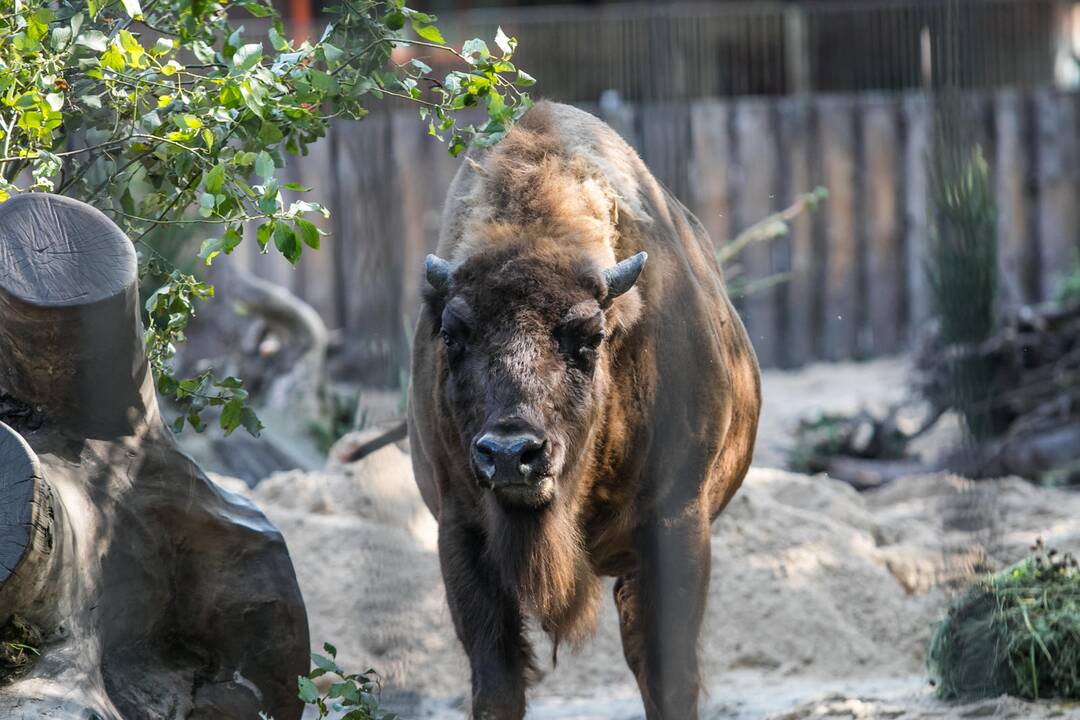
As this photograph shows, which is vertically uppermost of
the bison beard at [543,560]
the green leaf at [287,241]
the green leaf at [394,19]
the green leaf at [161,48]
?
the green leaf at [394,19]

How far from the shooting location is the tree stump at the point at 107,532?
3.12m

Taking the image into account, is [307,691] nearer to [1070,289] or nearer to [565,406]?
[565,406]

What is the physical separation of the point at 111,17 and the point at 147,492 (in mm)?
1506

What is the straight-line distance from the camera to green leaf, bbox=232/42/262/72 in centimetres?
343

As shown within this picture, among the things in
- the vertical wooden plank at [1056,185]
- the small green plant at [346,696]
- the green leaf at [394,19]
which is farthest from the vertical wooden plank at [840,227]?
the small green plant at [346,696]

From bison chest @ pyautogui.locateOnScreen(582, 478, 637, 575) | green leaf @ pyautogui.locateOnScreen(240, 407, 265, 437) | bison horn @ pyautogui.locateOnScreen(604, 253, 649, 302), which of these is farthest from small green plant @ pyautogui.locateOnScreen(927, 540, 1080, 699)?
green leaf @ pyautogui.locateOnScreen(240, 407, 265, 437)

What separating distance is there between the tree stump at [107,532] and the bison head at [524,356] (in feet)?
2.52

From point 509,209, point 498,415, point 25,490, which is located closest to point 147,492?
point 25,490

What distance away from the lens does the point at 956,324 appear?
3.63 meters

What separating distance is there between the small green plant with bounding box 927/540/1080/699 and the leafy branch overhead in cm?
233

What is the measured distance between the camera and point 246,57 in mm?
3447

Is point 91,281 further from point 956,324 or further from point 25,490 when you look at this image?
point 956,324

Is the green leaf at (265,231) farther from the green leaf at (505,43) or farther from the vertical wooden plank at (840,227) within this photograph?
the vertical wooden plank at (840,227)

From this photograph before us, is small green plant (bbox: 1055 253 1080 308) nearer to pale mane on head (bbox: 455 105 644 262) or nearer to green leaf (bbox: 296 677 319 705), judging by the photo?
pale mane on head (bbox: 455 105 644 262)
